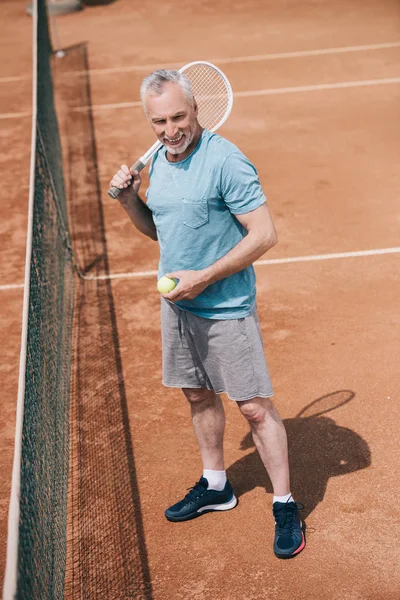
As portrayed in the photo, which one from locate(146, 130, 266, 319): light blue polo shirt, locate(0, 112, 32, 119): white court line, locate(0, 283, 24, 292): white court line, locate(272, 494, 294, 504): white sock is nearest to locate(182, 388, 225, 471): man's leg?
locate(272, 494, 294, 504): white sock

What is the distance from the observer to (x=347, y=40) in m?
14.2

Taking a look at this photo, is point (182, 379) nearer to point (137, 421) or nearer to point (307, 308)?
point (137, 421)

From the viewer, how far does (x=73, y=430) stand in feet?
18.1

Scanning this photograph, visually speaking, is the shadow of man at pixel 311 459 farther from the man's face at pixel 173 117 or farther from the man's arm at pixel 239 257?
the man's face at pixel 173 117

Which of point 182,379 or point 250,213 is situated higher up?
point 250,213

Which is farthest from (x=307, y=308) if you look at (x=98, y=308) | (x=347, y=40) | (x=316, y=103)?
(x=347, y=40)

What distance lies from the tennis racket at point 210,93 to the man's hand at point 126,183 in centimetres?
69

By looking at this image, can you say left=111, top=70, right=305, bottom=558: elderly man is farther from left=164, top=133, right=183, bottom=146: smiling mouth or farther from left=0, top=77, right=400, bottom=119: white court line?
left=0, top=77, right=400, bottom=119: white court line

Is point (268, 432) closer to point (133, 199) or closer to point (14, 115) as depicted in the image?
point (133, 199)

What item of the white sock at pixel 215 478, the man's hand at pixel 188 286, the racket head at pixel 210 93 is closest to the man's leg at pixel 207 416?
the white sock at pixel 215 478

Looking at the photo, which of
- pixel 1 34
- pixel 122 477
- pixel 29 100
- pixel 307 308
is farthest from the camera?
pixel 1 34

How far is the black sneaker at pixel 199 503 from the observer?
454 cm

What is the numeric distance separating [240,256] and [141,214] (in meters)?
0.68

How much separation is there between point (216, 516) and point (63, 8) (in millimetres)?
15317
